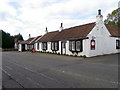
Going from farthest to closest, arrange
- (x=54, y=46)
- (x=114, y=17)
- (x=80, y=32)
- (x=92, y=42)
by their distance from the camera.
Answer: (x=114, y=17) → (x=54, y=46) → (x=80, y=32) → (x=92, y=42)

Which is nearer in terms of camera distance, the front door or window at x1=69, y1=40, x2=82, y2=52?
window at x1=69, y1=40, x2=82, y2=52

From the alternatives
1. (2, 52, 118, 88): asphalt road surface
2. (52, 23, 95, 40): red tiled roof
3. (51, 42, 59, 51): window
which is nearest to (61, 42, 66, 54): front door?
(52, 23, 95, 40): red tiled roof

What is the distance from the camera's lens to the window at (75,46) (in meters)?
20.1

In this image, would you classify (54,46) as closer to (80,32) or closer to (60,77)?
(80,32)

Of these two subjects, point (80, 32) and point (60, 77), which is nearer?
point (60, 77)

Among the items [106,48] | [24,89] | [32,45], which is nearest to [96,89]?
[24,89]

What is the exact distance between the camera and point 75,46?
2086 cm

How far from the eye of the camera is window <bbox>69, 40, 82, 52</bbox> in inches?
792

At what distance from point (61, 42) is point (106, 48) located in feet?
25.9

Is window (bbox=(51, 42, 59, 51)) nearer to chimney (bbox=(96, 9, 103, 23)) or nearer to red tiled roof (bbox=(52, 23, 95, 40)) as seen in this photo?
red tiled roof (bbox=(52, 23, 95, 40))

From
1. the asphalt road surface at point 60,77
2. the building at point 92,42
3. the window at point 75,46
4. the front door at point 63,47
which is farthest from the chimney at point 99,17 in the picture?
the asphalt road surface at point 60,77

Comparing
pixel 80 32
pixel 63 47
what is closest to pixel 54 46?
pixel 63 47

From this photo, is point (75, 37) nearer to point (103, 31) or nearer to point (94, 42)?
point (94, 42)

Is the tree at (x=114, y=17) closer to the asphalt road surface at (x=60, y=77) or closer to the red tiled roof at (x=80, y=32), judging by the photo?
the red tiled roof at (x=80, y=32)
